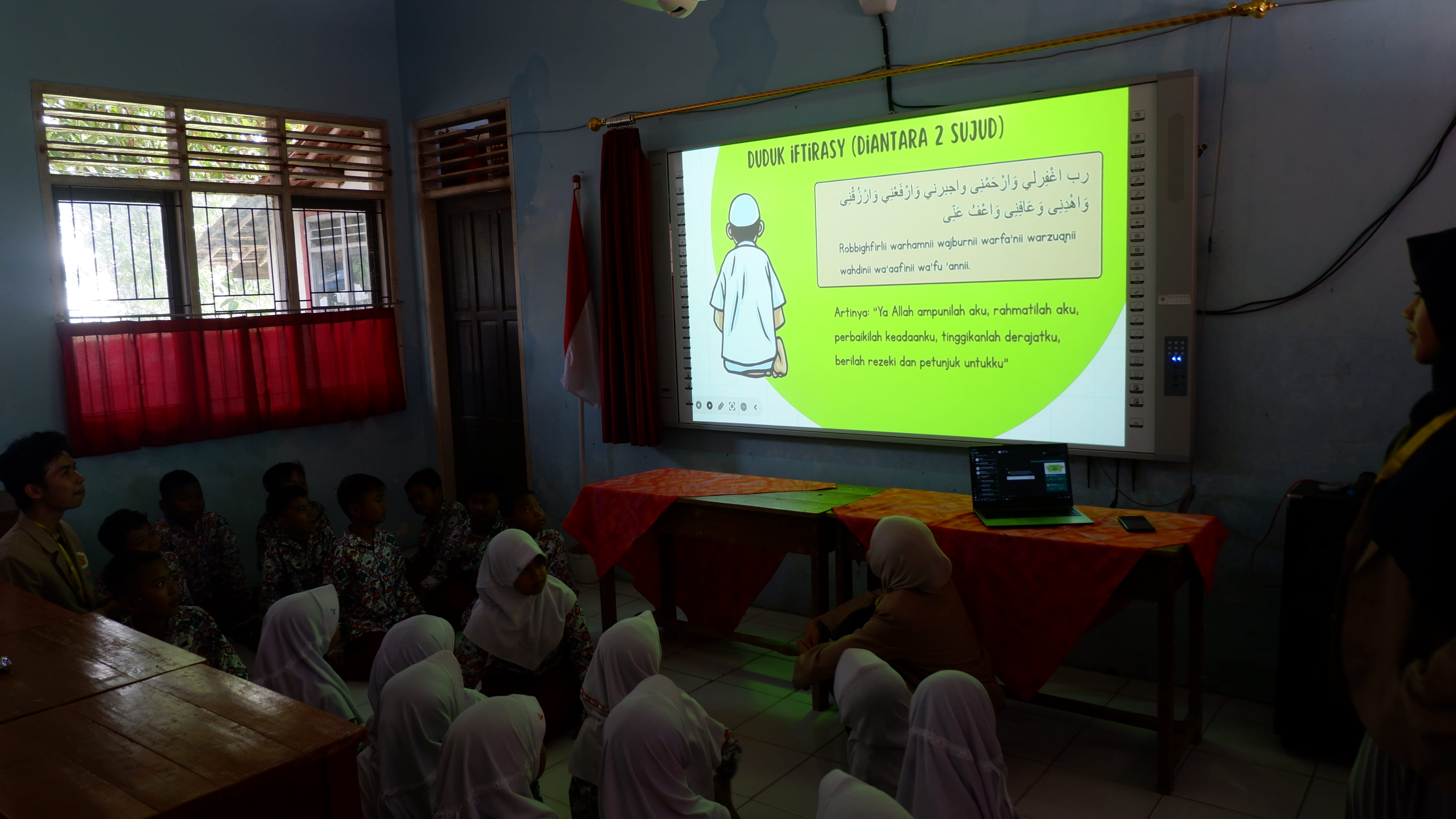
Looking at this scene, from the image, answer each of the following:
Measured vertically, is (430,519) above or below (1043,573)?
below

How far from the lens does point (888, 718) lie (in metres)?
2.31

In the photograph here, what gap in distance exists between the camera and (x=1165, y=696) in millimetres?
A: 2617

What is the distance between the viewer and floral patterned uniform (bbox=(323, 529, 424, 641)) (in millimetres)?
3744

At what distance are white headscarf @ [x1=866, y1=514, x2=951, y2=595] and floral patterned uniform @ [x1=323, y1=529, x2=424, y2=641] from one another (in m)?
2.18

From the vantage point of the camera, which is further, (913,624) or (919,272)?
(919,272)

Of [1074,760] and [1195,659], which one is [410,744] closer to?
[1074,760]

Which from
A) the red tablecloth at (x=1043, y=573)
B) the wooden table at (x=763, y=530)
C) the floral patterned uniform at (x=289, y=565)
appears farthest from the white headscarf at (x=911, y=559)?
the floral patterned uniform at (x=289, y=565)

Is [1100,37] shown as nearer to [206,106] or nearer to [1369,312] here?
[1369,312]

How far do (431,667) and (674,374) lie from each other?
7.69 feet

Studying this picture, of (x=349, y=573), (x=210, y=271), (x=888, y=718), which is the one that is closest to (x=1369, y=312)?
(x=888, y=718)

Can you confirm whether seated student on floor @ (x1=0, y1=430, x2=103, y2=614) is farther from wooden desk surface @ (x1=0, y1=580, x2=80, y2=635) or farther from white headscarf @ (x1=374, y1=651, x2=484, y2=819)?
white headscarf @ (x1=374, y1=651, x2=484, y2=819)

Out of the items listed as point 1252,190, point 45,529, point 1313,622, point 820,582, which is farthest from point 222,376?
point 1313,622

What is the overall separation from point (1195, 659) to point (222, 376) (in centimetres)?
455

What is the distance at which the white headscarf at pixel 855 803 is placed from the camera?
160 cm
